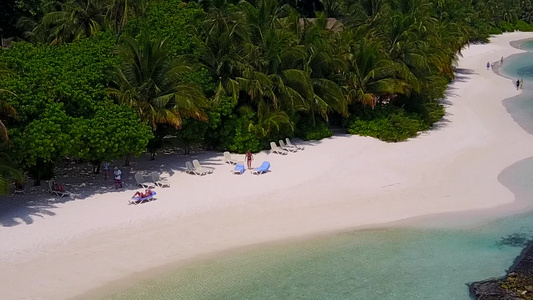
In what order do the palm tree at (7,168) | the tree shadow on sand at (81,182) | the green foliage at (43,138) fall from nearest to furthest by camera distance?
the palm tree at (7,168), the green foliage at (43,138), the tree shadow on sand at (81,182)

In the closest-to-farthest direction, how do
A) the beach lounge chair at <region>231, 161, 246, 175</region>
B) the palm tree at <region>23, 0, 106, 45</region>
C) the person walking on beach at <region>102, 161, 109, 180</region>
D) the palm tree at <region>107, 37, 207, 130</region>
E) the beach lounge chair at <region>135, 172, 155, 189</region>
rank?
1. the beach lounge chair at <region>135, 172, 155, 189</region>
2. the person walking on beach at <region>102, 161, 109, 180</region>
3. the palm tree at <region>107, 37, 207, 130</region>
4. the beach lounge chair at <region>231, 161, 246, 175</region>
5. the palm tree at <region>23, 0, 106, 45</region>

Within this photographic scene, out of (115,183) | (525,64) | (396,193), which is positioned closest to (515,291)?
(396,193)

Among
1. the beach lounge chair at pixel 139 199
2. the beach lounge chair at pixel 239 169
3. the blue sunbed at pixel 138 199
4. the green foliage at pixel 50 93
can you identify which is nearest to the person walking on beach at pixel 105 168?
the green foliage at pixel 50 93

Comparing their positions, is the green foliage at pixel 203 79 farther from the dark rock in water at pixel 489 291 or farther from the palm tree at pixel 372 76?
the dark rock in water at pixel 489 291

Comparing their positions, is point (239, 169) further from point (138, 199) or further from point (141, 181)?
point (138, 199)

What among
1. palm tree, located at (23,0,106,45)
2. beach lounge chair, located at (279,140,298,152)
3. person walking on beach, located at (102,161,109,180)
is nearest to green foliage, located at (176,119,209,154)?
person walking on beach, located at (102,161,109,180)

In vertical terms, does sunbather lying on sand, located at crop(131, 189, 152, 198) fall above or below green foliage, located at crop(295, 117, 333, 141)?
below

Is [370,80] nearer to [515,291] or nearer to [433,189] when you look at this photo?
[433,189]

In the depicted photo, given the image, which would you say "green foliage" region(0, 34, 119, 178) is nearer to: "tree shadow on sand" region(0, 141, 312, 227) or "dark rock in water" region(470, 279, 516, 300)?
"tree shadow on sand" region(0, 141, 312, 227)
